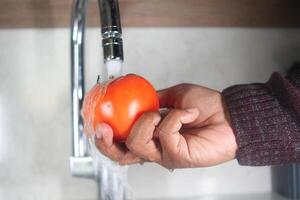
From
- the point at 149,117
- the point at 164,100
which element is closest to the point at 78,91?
the point at 164,100

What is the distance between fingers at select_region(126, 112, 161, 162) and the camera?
455 millimetres

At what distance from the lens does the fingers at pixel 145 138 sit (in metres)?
0.45

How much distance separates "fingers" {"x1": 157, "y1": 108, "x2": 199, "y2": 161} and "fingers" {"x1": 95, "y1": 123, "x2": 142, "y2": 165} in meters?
0.06

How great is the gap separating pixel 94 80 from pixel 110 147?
389mm

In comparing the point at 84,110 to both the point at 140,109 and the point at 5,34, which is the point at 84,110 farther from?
the point at 5,34

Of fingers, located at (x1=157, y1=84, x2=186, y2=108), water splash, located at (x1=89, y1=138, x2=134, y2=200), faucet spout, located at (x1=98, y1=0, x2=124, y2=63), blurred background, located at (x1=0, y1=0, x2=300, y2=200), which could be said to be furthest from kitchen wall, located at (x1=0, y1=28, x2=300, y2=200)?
faucet spout, located at (x1=98, y1=0, x2=124, y2=63)

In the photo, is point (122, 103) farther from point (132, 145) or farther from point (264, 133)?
point (264, 133)

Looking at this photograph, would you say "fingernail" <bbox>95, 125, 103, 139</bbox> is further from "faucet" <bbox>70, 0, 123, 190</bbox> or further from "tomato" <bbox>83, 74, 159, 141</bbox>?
"faucet" <bbox>70, 0, 123, 190</bbox>

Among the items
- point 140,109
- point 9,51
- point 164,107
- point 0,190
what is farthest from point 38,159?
point 140,109

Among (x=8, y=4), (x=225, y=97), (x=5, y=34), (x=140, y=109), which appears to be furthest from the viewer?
(x=5, y=34)

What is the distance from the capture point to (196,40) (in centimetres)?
91

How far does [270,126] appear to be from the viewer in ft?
1.72

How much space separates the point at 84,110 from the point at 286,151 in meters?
0.26

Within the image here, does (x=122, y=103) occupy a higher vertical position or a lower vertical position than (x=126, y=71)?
lower
